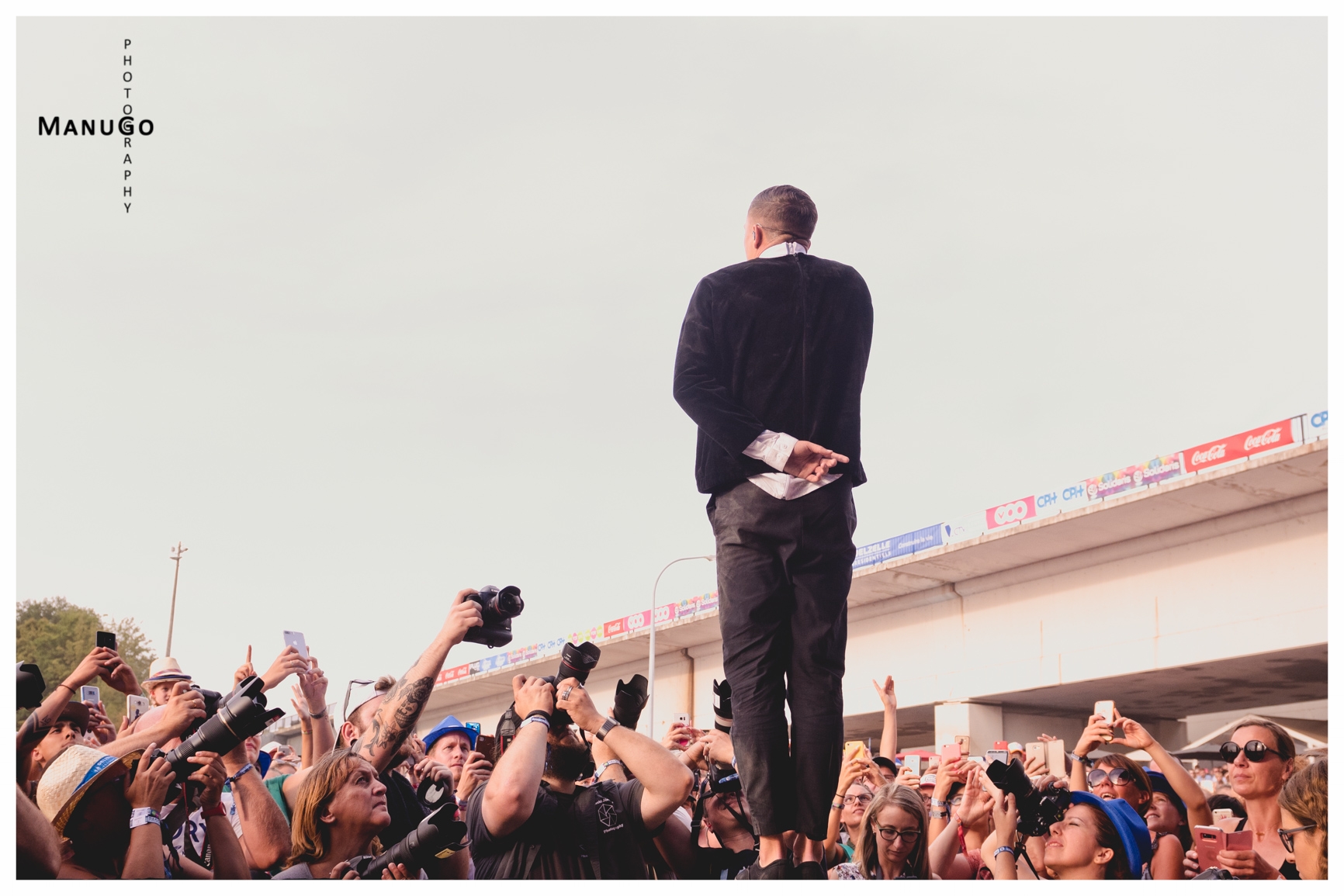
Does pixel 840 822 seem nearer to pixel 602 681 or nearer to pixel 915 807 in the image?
pixel 915 807

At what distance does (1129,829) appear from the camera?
4629mm

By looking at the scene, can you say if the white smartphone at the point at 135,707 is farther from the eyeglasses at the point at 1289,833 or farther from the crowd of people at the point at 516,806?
the eyeglasses at the point at 1289,833

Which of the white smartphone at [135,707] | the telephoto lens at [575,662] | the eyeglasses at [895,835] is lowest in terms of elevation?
the eyeglasses at [895,835]

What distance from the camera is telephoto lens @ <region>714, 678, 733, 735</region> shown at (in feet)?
15.8

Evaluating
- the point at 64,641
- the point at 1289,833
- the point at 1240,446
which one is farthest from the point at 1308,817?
the point at 64,641

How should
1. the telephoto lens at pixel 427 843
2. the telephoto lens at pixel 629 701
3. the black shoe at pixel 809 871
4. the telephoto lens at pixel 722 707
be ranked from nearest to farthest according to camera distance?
the telephoto lens at pixel 427 843, the black shoe at pixel 809 871, the telephoto lens at pixel 629 701, the telephoto lens at pixel 722 707

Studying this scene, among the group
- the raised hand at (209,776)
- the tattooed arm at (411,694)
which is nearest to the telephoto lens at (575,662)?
the tattooed arm at (411,694)

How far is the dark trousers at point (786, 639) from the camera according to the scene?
13.3 feet

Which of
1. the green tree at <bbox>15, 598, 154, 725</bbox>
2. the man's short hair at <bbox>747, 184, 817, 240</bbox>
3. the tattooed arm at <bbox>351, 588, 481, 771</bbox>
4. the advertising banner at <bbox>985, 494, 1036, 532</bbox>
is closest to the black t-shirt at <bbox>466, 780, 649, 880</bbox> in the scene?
the tattooed arm at <bbox>351, 588, 481, 771</bbox>

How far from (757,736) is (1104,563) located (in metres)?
22.7

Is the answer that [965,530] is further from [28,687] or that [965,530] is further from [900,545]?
[28,687]

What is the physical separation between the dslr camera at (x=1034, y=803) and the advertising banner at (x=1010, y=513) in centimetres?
2026

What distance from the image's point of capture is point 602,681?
3462 centimetres
